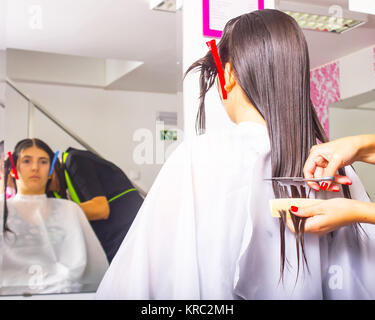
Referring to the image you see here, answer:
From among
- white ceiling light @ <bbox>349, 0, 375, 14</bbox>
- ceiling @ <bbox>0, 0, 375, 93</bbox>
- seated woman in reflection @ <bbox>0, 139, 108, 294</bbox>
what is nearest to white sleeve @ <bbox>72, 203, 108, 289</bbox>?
seated woman in reflection @ <bbox>0, 139, 108, 294</bbox>

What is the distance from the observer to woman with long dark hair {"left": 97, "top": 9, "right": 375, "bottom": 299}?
1.17 meters

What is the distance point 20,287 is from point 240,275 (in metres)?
0.57

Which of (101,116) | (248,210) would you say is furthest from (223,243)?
(101,116)

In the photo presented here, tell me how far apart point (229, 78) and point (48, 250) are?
0.67 metres

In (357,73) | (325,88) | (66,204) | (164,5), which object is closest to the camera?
(66,204)

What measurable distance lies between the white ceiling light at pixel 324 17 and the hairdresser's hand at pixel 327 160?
1.99 ft

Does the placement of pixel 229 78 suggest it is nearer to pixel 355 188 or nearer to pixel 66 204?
pixel 355 188

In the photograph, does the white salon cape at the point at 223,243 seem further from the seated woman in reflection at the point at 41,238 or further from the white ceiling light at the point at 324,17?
the white ceiling light at the point at 324,17

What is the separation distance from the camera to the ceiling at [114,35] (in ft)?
4.68

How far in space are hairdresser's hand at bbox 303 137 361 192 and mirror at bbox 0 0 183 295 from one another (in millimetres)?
408

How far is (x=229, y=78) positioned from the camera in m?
1.33

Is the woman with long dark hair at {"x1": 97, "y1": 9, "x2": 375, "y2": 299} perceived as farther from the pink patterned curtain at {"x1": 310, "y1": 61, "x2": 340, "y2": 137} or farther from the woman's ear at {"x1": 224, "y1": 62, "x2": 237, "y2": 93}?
the pink patterned curtain at {"x1": 310, "y1": 61, "x2": 340, "y2": 137}

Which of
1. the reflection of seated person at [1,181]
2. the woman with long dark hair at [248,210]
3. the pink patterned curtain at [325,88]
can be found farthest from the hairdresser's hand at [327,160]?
the reflection of seated person at [1,181]
